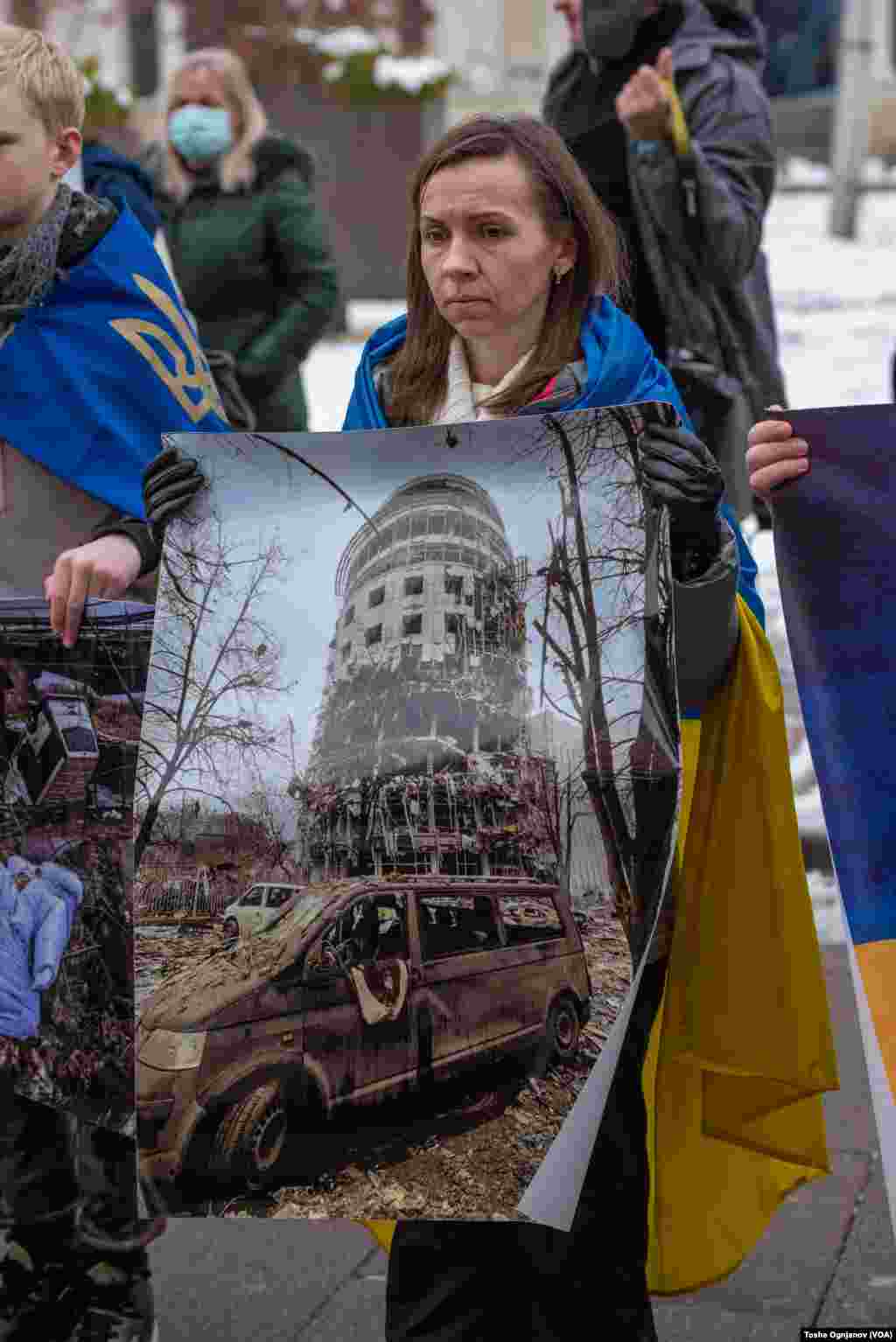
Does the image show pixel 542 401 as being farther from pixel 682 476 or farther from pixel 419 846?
pixel 419 846

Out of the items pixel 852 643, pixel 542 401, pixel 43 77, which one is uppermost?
pixel 43 77

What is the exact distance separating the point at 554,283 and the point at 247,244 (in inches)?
140

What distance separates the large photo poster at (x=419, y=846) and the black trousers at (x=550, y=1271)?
0.28 meters

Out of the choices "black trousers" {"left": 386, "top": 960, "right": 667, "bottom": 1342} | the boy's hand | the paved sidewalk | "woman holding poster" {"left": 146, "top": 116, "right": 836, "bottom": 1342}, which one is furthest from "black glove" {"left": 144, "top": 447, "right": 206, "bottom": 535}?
the paved sidewalk

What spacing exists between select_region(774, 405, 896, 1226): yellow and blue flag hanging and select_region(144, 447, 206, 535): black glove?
0.76 m

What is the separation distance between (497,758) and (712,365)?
7.93ft

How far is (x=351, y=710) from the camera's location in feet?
7.70

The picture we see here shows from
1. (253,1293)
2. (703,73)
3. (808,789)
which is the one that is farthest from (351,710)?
(808,789)

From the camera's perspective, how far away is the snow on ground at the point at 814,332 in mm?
6203

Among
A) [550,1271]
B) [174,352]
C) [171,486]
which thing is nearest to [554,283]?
[171,486]

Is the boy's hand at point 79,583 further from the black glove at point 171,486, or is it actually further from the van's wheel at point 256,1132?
the van's wheel at point 256,1132

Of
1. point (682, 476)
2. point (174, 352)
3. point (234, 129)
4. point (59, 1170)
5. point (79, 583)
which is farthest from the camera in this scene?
point (234, 129)

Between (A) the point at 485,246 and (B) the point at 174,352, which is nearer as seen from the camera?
(A) the point at 485,246

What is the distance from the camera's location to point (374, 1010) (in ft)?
7.30
